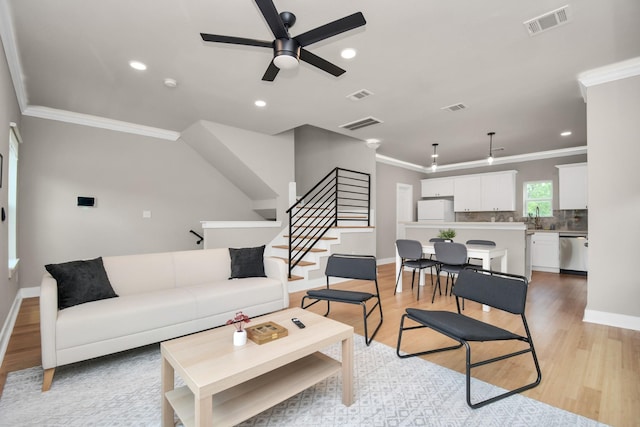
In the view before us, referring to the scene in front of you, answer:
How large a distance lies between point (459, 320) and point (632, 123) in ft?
9.67

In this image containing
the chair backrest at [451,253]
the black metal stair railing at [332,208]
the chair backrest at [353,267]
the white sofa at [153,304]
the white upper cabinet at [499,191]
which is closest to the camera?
the white sofa at [153,304]

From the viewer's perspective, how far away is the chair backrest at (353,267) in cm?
321

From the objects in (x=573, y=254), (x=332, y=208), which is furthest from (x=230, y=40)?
(x=573, y=254)

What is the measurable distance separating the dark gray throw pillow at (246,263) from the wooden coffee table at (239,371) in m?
1.42

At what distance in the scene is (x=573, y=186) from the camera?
253 inches

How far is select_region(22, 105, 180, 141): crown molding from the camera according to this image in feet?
14.0

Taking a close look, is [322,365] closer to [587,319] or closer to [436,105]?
[587,319]

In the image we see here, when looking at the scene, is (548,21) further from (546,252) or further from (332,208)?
(546,252)

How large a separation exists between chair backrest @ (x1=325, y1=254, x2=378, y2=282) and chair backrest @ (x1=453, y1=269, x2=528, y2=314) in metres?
0.88

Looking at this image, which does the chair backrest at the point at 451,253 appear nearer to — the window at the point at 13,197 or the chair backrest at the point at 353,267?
the chair backrest at the point at 353,267

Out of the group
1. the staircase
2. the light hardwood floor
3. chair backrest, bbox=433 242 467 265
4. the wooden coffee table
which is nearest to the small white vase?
the wooden coffee table

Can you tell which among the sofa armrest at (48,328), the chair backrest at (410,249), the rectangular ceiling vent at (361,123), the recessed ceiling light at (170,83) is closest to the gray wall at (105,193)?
the recessed ceiling light at (170,83)

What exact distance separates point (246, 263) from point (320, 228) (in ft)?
7.20

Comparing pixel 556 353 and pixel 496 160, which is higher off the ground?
pixel 496 160
